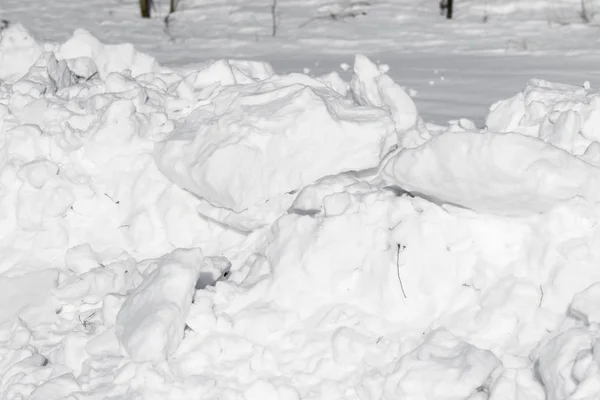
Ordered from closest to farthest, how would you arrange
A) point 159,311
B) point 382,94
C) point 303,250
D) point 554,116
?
1. point 159,311
2. point 303,250
3. point 554,116
4. point 382,94

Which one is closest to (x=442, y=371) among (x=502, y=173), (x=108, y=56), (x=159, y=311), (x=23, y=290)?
(x=502, y=173)

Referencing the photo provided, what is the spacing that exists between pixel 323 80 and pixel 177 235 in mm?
1320

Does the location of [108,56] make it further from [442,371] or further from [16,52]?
[442,371]

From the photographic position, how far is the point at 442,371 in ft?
8.51

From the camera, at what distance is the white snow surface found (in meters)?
2.77

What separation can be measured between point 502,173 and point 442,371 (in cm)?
71

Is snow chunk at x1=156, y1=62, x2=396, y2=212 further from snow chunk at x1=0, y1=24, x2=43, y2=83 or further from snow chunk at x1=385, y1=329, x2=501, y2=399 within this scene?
snow chunk at x1=0, y1=24, x2=43, y2=83

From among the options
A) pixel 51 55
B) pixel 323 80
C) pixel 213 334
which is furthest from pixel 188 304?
pixel 51 55

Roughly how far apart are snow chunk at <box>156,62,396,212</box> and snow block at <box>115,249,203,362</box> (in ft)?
1.64

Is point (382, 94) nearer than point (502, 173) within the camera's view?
No

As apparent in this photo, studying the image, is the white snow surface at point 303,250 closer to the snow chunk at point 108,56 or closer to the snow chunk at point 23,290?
the snow chunk at point 23,290

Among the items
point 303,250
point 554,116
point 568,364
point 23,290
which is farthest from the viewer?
point 23,290

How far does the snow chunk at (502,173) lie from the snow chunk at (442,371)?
0.52 meters

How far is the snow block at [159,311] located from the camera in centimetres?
286
